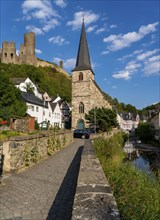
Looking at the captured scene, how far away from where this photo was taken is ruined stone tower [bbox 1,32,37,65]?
296 ft

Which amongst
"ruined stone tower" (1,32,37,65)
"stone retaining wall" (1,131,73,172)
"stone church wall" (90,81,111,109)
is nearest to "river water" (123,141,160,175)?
"stone retaining wall" (1,131,73,172)

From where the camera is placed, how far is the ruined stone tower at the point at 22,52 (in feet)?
296

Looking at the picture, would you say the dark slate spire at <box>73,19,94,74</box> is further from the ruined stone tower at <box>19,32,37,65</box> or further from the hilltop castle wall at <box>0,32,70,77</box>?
the ruined stone tower at <box>19,32,37,65</box>

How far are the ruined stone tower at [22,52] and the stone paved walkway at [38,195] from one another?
292 ft

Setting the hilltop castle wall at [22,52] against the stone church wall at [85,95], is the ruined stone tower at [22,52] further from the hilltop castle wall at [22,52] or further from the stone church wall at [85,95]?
the stone church wall at [85,95]

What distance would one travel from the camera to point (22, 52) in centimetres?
9719

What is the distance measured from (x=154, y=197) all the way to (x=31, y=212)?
3452 millimetres

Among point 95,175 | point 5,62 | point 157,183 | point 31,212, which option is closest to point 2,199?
point 31,212

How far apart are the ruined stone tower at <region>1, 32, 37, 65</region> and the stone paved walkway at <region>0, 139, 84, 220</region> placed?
88.9 metres

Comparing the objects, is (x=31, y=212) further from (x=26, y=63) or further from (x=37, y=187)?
(x=26, y=63)

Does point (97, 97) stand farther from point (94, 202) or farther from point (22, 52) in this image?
point (22, 52)

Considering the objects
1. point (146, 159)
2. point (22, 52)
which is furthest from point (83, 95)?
point (22, 52)

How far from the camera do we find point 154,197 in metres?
6.43

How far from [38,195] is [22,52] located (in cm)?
9764
